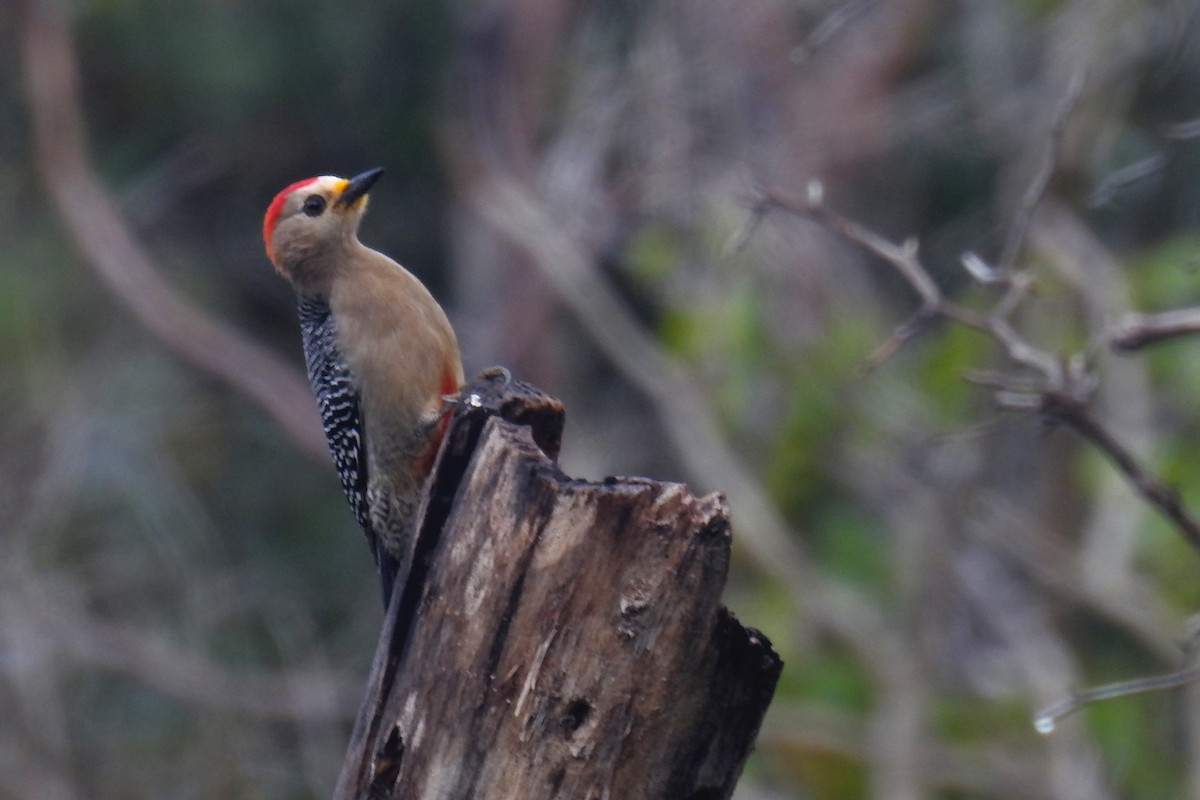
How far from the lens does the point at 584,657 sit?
3029mm

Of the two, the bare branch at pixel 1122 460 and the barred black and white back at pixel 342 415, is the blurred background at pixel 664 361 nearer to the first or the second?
the barred black and white back at pixel 342 415

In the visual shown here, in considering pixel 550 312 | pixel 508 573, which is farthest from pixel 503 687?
pixel 550 312

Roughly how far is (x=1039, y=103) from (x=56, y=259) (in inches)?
269

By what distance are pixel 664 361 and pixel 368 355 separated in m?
3.80

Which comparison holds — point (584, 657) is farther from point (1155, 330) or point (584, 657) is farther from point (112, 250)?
point (112, 250)

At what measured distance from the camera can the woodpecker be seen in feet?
16.1

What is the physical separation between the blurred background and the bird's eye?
198 cm

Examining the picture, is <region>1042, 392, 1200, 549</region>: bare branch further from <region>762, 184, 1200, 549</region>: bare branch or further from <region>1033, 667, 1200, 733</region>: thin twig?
<region>1033, 667, 1200, 733</region>: thin twig

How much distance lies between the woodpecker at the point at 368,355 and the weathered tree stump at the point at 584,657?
1.64 m

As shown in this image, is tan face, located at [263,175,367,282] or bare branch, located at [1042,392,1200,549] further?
tan face, located at [263,175,367,282]

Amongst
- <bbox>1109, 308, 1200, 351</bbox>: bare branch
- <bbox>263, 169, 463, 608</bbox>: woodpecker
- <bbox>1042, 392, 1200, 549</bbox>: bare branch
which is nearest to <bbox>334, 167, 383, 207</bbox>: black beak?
<bbox>263, 169, 463, 608</bbox>: woodpecker

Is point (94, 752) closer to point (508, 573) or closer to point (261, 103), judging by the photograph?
point (261, 103)

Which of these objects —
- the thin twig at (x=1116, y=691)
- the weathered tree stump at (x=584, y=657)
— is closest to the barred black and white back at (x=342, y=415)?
the weathered tree stump at (x=584, y=657)

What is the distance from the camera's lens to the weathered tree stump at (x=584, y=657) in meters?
3.01
